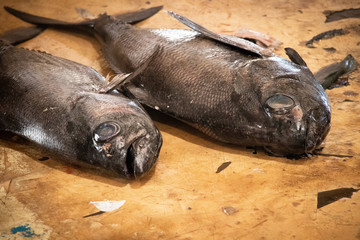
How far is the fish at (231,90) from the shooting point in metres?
3.97

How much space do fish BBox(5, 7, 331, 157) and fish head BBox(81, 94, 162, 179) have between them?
622mm

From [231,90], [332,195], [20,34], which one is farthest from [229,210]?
[20,34]

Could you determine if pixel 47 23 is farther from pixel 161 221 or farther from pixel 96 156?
pixel 161 221

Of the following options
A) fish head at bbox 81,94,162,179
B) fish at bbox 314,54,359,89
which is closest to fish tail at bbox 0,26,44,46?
fish head at bbox 81,94,162,179

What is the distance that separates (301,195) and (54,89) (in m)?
2.55

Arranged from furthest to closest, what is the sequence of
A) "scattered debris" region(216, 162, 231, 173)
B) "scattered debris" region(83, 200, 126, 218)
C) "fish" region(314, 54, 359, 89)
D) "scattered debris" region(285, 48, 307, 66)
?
"fish" region(314, 54, 359, 89)
"scattered debris" region(285, 48, 307, 66)
"scattered debris" region(216, 162, 231, 173)
"scattered debris" region(83, 200, 126, 218)

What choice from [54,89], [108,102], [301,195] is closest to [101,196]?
[108,102]

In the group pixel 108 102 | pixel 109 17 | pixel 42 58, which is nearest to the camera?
pixel 108 102

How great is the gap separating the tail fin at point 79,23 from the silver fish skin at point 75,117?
1664mm

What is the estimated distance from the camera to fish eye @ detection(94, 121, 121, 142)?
3863mm

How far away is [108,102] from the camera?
4273 millimetres

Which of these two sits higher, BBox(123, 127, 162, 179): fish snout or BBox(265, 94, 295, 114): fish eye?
BBox(265, 94, 295, 114): fish eye

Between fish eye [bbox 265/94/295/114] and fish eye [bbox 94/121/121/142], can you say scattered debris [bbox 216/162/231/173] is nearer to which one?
fish eye [bbox 265/94/295/114]

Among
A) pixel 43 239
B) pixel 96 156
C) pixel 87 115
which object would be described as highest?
pixel 87 115
